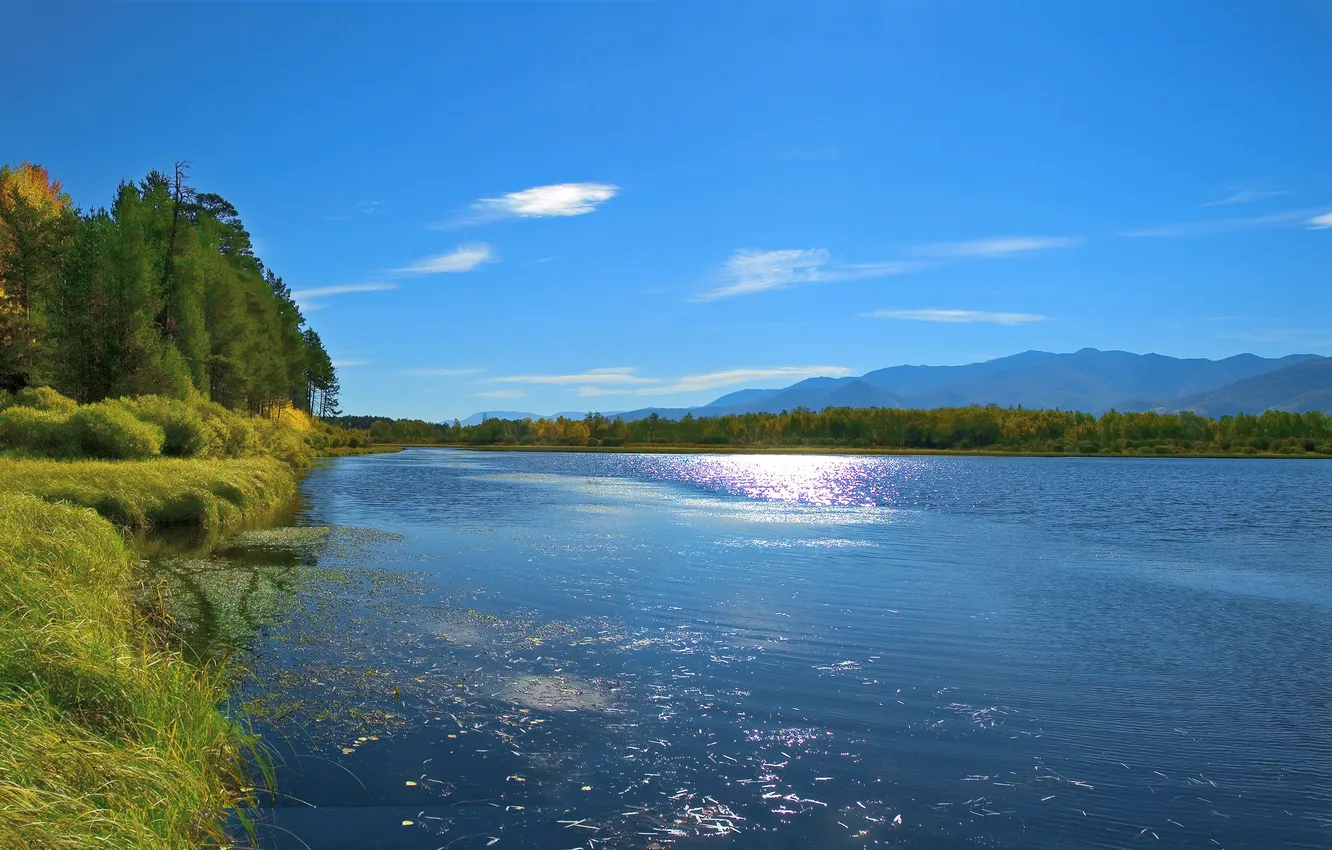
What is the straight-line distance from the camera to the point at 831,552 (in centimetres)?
2606

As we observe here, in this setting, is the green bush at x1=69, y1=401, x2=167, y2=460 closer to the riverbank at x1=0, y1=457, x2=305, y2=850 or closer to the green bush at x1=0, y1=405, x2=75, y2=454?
the green bush at x1=0, y1=405, x2=75, y2=454

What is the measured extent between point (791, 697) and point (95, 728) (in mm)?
A: 8205

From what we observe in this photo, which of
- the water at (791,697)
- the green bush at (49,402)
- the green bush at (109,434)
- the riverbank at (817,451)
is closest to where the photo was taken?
the water at (791,697)

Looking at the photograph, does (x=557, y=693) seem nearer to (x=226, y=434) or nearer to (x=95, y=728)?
(x=95, y=728)

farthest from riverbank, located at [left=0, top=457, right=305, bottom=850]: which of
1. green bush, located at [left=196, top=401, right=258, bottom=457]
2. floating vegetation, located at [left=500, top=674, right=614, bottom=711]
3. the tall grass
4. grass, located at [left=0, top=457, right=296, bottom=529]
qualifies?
green bush, located at [left=196, top=401, right=258, bottom=457]

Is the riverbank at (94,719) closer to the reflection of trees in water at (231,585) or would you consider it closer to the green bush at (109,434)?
the reflection of trees in water at (231,585)

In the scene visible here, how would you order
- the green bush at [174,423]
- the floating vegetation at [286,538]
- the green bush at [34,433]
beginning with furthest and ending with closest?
the green bush at [174,423], the green bush at [34,433], the floating vegetation at [286,538]

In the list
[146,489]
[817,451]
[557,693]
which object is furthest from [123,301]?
[817,451]

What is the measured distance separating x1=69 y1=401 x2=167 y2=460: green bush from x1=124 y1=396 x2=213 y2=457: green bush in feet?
11.6

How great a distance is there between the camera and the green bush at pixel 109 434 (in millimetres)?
30234

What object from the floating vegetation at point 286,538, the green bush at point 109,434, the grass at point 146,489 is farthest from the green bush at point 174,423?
the floating vegetation at point 286,538

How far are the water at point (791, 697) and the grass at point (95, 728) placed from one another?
0.92 metres

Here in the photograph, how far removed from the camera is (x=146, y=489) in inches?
984

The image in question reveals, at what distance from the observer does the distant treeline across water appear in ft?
496
